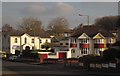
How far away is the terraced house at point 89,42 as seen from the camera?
82.4 metres

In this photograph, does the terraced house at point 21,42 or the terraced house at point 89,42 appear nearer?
the terraced house at point 89,42

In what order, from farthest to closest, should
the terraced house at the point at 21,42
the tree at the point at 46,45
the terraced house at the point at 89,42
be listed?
1. the terraced house at the point at 21,42
2. the tree at the point at 46,45
3. the terraced house at the point at 89,42

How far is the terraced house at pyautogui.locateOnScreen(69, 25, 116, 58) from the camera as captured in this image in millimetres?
82375

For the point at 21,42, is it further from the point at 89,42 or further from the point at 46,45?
the point at 89,42

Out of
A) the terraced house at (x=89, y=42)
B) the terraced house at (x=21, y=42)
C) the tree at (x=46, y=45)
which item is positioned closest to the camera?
the terraced house at (x=89, y=42)

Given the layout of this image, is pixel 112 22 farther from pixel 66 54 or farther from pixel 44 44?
pixel 66 54

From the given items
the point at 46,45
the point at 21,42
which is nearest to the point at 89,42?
the point at 46,45

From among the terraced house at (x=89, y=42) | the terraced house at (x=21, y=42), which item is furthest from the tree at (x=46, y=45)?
the terraced house at (x=89, y=42)

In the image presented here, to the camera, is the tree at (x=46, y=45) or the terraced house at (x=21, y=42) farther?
the terraced house at (x=21, y=42)

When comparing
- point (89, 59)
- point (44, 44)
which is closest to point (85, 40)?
point (44, 44)

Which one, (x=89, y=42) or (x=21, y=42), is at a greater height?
(x=21, y=42)

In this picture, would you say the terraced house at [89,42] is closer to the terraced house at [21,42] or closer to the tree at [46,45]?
the tree at [46,45]

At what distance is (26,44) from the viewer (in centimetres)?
10194

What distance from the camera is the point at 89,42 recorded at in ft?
275
